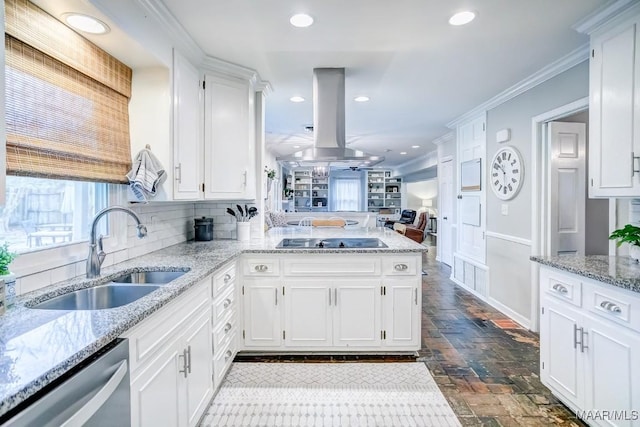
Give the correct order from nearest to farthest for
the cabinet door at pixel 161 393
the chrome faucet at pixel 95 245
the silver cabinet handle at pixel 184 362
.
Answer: the cabinet door at pixel 161 393 < the silver cabinet handle at pixel 184 362 < the chrome faucet at pixel 95 245

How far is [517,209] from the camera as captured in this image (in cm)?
356

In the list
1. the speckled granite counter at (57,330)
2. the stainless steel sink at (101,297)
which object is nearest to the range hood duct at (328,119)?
the speckled granite counter at (57,330)

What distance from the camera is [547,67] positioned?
2.92 m

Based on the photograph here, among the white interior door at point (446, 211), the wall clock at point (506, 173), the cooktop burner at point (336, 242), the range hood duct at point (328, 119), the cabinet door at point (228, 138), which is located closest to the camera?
the cabinet door at point (228, 138)

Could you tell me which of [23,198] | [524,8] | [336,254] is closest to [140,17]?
[23,198]

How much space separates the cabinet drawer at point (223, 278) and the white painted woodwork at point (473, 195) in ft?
10.7

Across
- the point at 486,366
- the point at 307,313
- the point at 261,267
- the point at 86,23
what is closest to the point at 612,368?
the point at 486,366

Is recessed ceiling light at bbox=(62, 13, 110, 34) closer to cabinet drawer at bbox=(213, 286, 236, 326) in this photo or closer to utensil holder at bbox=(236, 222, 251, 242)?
cabinet drawer at bbox=(213, 286, 236, 326)

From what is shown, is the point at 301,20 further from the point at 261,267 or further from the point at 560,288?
the point at 560,288

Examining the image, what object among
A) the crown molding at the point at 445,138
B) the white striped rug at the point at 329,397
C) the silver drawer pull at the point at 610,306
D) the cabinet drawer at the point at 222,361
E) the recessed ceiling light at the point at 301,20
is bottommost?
the white striped rug at the point at 329,397

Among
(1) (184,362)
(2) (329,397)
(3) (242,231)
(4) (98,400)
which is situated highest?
(3) (242,231)

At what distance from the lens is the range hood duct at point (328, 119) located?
3.01 meters

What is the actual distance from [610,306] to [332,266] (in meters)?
1.68

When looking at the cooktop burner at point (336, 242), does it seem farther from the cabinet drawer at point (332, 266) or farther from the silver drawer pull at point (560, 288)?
the silver drawer pull at point (560, 288)
